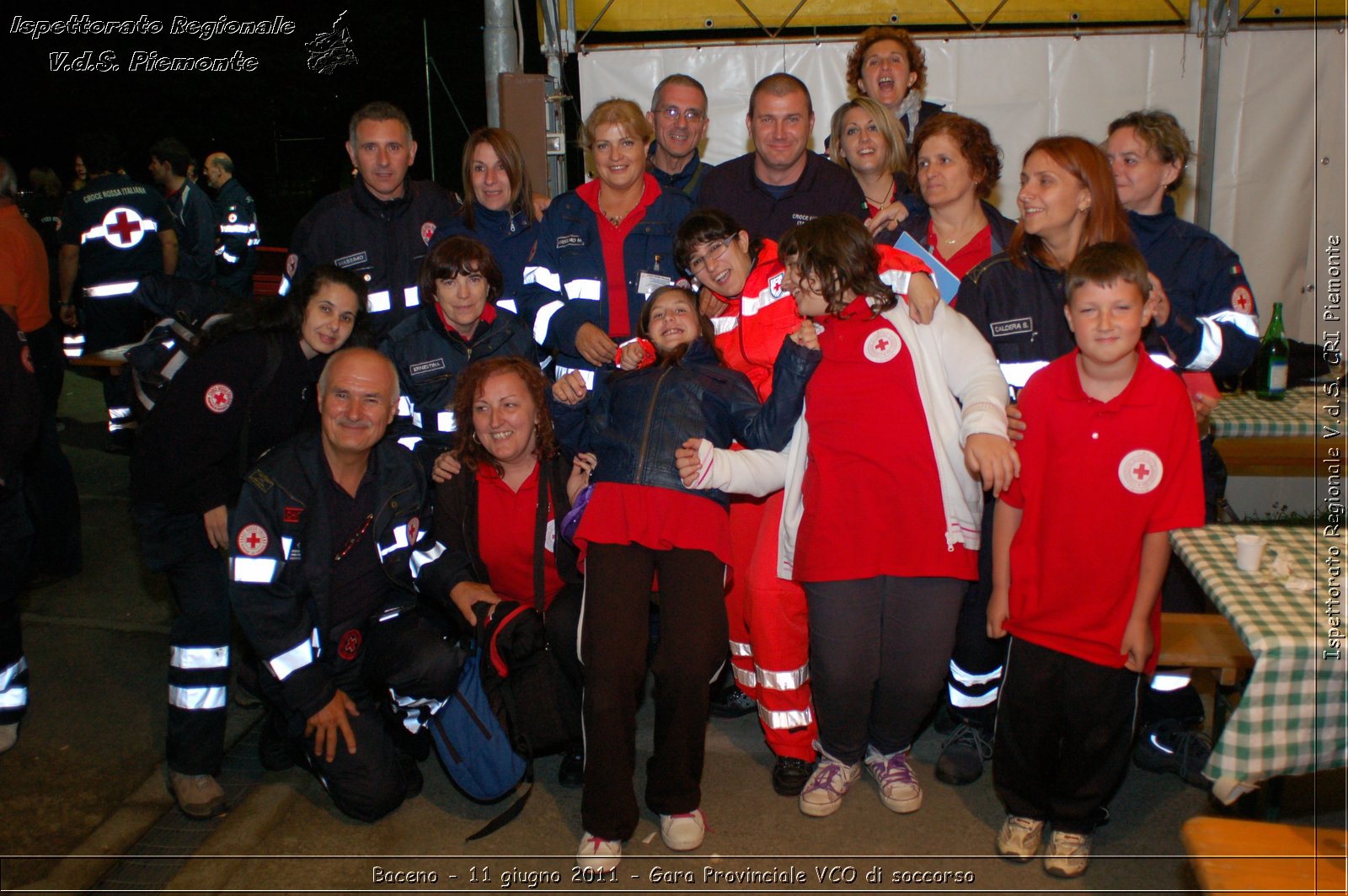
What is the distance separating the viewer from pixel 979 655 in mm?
3635

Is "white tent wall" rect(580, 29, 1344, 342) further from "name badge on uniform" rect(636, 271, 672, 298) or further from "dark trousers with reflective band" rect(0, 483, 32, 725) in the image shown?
"dark trousers with reflective band" rect(0, 483, 32, 725)

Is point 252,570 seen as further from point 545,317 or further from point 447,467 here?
point 545,317

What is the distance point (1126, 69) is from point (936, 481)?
378 centimetres

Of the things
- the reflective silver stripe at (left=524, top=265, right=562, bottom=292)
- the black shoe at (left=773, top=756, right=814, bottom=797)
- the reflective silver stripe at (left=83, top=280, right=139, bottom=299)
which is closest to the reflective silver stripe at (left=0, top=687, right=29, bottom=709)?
the reflective silver stripe at (left=524, top=265, right=562, bottom=292)

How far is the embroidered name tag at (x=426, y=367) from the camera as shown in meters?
4.02

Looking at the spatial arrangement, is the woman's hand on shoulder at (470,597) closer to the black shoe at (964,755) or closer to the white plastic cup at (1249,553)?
the black shoe at (964,755)

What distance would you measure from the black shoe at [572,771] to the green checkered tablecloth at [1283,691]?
80.8 inches

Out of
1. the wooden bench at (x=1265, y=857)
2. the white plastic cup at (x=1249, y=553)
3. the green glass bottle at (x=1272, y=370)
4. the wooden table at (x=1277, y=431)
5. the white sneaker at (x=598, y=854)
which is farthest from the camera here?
the green glass bottle at (x=1272, y=370)

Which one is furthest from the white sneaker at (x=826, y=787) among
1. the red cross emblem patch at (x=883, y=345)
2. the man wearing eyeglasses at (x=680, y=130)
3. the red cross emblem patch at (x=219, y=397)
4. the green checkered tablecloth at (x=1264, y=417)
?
the man wearing eyeglasses at (x=680, y=130)

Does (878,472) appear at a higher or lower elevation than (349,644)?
higher

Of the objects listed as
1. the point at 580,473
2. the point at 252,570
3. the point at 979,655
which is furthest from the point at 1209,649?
the point at 252,570

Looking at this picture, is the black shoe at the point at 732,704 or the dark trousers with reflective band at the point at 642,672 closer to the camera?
the dark trousers with reflective band at the point at 642,672

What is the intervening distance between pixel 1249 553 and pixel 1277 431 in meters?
2.00

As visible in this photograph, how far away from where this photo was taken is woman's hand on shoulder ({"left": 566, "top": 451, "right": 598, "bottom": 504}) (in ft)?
12.1
